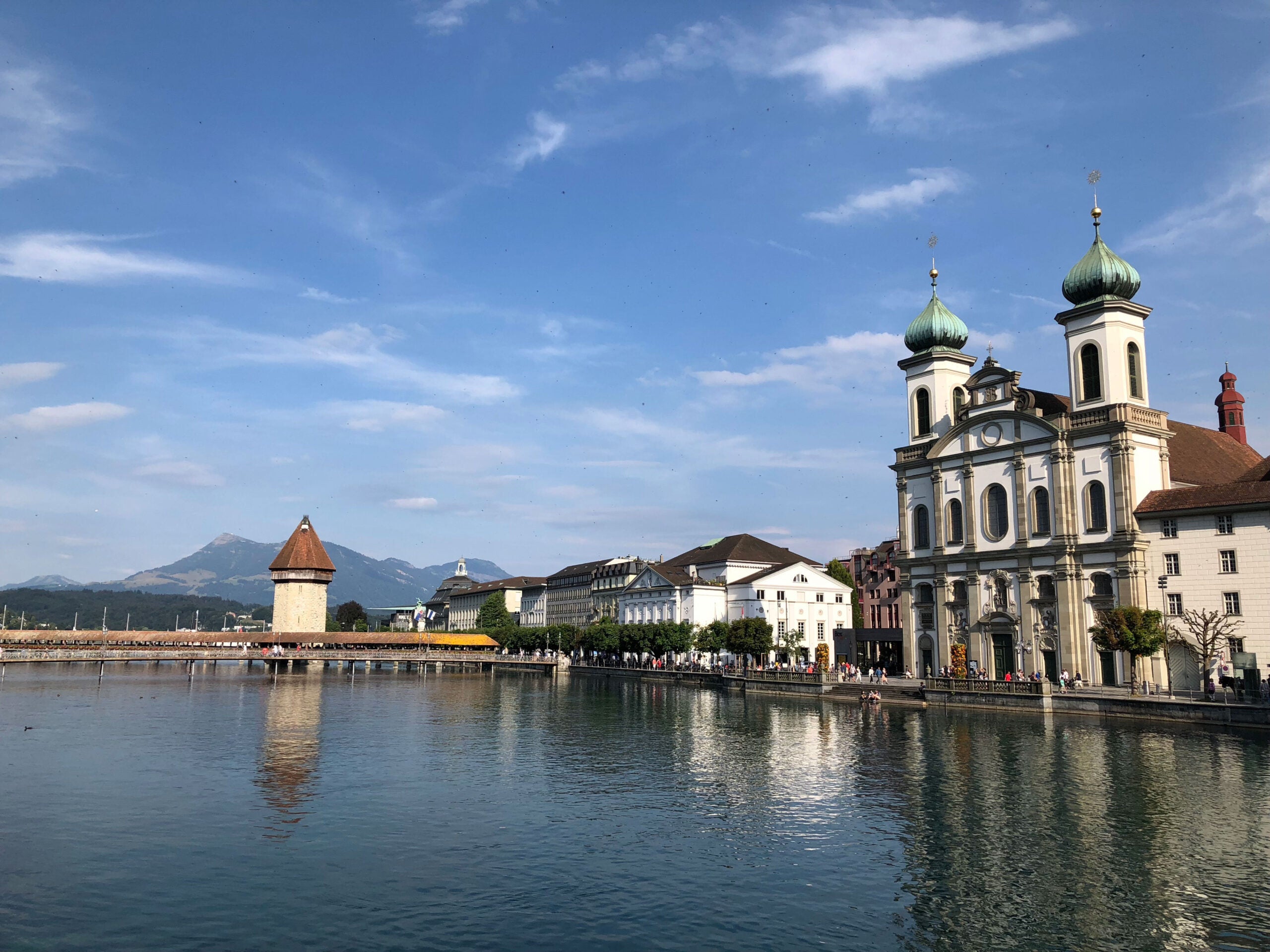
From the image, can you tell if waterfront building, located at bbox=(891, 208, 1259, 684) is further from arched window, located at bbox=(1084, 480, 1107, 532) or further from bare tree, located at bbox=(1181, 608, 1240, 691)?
bare tree, located at bbox=(1181, 608, 1240, 691)

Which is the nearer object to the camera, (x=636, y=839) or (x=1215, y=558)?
(x=636, y=839)

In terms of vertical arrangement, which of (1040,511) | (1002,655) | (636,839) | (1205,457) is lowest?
(636,839)

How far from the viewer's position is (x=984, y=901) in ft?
65.8

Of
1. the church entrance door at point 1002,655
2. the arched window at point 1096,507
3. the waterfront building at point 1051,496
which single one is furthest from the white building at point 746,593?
the arched window at point 1096,507

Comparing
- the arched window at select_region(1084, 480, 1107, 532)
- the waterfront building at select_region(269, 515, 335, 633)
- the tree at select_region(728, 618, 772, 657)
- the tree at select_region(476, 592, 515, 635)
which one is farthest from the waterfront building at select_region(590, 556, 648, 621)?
the arched window at select_region(1084, 480, 1107, 532)

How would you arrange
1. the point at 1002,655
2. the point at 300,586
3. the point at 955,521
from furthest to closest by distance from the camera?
the point at 300,586 → the point at 955,521 → the point at 1002,655

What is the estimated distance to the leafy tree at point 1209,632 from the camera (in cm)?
5562

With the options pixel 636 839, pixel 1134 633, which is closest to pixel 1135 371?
pixel 1134 633

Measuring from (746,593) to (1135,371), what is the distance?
54758 millimetres

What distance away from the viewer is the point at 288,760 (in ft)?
129

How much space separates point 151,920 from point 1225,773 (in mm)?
33231

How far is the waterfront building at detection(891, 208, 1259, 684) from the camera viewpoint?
62.0 metres

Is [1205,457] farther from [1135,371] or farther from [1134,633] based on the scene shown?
[1134,633]

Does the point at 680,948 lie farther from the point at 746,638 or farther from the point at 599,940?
the point at 746,638
